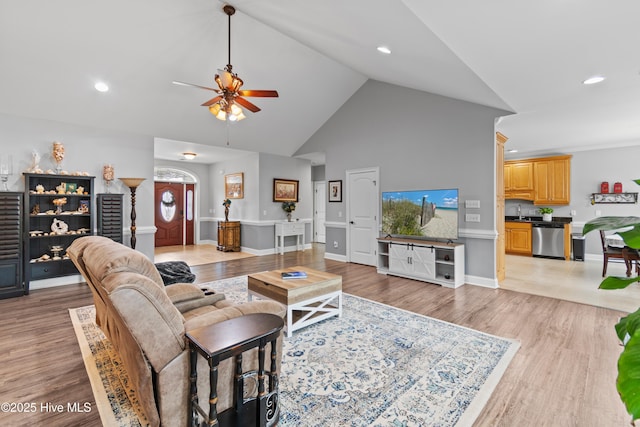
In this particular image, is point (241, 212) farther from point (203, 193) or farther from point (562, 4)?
point (562, 4)

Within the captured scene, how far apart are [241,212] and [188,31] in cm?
497

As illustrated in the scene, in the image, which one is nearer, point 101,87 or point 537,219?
point 101,87

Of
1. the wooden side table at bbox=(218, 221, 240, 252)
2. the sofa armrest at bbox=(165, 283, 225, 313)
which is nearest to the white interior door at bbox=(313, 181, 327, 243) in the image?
the wooden side table at bbox=(218, 221, 240, 252)

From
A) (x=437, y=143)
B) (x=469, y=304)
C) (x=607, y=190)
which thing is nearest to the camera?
(x=469, y=304)

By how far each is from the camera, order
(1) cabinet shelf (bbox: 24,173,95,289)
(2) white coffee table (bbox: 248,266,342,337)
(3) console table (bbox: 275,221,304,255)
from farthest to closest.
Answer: (3) console table (bbox: 275,221,304,255) < (1) cabinet shelf (bbox: 24,173,95,289) < (2) white coffee table (bbox: 248,266,342,337)

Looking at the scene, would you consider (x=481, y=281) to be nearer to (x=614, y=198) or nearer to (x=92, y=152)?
(x=614, y=198)

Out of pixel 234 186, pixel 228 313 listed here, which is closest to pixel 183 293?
pixel 228 313

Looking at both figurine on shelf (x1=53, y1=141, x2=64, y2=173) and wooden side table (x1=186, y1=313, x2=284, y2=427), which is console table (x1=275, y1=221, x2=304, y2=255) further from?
wooden side table (x1=186, y1=313, x2=284, y2=427)

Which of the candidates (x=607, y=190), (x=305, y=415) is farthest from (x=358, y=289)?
(x=607, y=190)

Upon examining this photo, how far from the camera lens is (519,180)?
752cm

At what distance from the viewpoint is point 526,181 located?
7414 millimetres

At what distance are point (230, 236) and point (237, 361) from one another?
683 centimetres

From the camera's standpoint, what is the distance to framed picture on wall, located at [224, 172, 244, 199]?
823cm

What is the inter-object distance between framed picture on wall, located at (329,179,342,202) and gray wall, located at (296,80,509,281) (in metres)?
0.14
